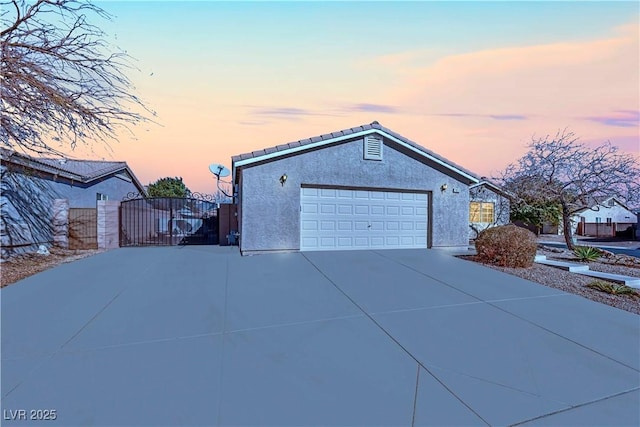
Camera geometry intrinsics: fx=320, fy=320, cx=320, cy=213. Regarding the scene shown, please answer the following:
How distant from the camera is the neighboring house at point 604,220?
3089cm

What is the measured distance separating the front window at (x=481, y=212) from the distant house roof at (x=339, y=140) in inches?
305

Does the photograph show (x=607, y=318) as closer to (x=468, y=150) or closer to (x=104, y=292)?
(x=104, y=292)

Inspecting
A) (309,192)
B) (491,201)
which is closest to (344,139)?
(309,192)

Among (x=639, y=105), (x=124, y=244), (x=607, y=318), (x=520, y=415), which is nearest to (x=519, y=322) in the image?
(x=607, y=318)

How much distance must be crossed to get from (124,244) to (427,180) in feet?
42.4

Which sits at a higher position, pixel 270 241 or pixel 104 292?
pixel 270 241

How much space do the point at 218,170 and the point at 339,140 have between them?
7500 mm

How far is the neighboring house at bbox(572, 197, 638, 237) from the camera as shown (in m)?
30.9

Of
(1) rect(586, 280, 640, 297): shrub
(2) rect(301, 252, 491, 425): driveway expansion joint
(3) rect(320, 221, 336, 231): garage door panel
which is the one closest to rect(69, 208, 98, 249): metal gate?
(3) rect(320, 221, 336, 231): garage door panel

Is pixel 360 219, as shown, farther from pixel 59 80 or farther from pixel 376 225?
pixel 59 80

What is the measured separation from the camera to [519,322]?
16.7 feet

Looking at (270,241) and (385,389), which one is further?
(270,241)

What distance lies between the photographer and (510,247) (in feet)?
30.2

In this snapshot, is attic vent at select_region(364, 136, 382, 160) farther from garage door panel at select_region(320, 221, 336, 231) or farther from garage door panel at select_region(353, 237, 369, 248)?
garage door panel at select_region(353, 237, 369, 248)
